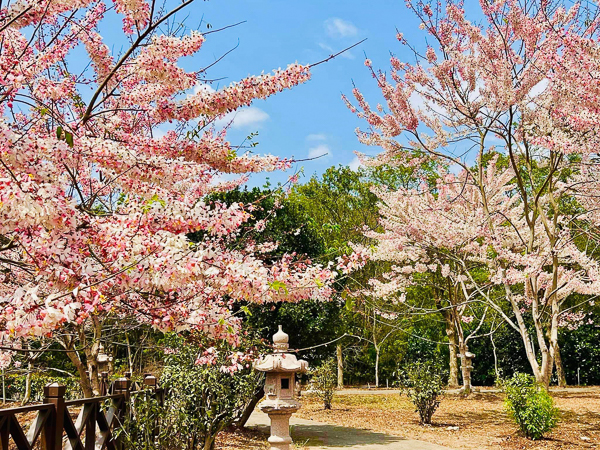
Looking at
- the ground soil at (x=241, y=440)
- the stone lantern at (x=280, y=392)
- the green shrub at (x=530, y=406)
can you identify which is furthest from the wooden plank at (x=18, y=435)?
the green shrub at (x=530, y=406)

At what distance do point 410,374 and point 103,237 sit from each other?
29.3ft

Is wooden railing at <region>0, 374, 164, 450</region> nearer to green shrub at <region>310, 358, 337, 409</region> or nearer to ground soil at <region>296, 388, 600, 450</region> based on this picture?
ground soil at <region>296, 388, 600, 450</region>

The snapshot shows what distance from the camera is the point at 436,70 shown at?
29.3 feet

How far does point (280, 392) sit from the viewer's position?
5.55m

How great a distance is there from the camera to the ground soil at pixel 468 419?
27.3 feet

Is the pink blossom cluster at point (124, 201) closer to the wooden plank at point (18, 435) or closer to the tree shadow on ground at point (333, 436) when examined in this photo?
the wooden plank at point (18, 435)

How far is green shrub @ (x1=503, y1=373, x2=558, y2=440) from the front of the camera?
8164 millimetres

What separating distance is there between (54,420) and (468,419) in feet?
30.6

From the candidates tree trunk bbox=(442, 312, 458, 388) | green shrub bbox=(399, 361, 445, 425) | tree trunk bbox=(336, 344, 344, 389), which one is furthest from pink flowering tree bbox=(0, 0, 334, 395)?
tree trunk bbox=(336, 344, 344, 389)

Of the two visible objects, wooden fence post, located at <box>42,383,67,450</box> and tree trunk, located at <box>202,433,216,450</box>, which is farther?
tree trunk, located at <box>202,433,216,450</box>

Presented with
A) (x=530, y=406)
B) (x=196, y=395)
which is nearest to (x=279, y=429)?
(x=196, y=395)

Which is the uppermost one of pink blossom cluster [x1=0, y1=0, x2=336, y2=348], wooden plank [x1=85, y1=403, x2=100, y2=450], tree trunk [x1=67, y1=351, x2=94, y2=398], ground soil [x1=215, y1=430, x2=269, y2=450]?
pink blossom cluster [x1=0, y1=0, x2=336, y2=348]

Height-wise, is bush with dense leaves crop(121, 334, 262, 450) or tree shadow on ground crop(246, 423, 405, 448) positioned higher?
bush with dense leaves crop(121, 334, 262, 450)

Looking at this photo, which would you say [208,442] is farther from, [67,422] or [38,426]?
[38,426]
